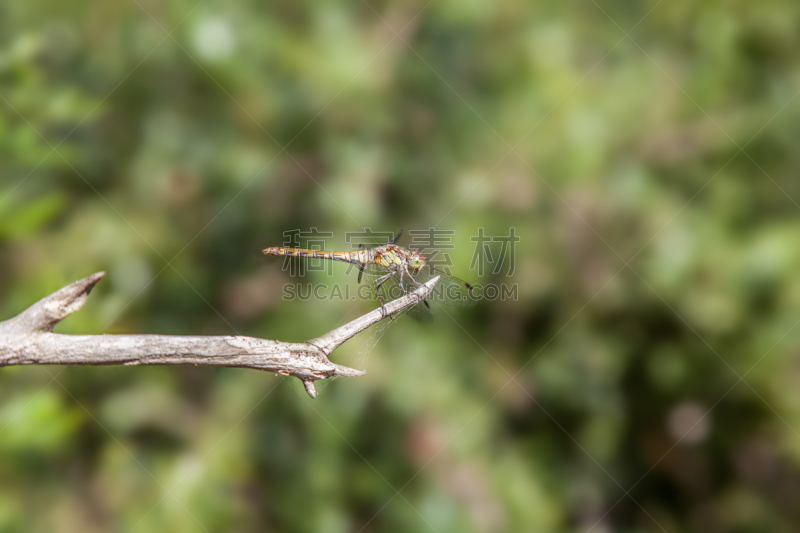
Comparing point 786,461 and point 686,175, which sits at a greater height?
point 686,175

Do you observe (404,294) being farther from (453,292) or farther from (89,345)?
(89,345)

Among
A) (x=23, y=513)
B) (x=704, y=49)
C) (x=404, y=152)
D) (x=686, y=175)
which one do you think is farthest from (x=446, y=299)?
(x=23, y=513)

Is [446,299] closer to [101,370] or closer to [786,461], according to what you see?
[786,461]

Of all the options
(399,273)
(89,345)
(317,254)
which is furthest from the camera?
(317,254)

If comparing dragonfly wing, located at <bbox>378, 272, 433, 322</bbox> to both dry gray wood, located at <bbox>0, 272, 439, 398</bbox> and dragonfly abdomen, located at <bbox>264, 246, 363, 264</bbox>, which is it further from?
dry gray wood, located at <bbox>0, 272, 439, 398</bbox>

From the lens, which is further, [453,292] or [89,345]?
[453,292]

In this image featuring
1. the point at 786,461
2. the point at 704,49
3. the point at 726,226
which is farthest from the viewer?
the point at 704,49

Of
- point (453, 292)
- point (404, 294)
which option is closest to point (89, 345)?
point (404, 294)
